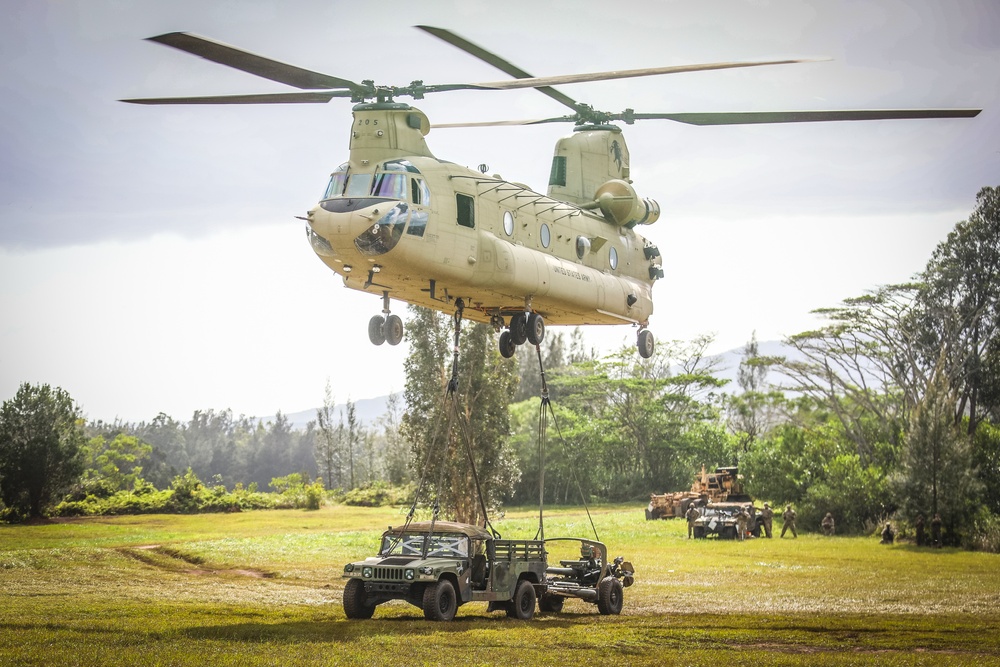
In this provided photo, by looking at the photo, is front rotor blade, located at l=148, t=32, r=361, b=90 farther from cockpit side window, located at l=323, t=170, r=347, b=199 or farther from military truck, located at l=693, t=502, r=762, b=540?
military truck, located at l=693, t=502, r=762, b=540

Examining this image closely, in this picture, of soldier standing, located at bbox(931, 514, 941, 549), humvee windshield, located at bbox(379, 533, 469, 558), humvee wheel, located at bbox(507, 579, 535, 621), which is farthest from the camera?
soldier standing, located at bbox(931, 514, 941, 549)

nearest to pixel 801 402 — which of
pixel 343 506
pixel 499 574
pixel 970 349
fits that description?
pixel 970 349

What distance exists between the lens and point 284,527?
3384cm

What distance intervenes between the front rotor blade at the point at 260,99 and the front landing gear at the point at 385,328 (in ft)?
9.21

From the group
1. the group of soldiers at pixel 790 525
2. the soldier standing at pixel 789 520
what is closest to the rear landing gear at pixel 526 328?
the group of soldiers at pixel 790 525

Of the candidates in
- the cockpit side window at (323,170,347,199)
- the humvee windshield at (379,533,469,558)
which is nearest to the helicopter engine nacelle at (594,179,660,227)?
the cockpit side window at (323,170,347,199)

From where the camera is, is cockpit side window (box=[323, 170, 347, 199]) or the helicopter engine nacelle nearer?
cockpit side window (box=[323, 170, 347, 199])

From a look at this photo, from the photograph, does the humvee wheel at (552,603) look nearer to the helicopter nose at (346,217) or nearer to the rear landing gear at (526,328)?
the rear landing gear at (526,328)

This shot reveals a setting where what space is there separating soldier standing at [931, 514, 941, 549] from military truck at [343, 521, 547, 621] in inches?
723

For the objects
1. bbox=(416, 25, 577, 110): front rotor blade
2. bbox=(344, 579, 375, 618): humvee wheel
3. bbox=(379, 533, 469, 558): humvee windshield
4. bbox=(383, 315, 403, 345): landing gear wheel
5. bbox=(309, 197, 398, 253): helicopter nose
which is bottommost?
bbox=(344, 579, 375, 618): humvee wheel

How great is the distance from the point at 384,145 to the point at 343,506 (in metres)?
31.8

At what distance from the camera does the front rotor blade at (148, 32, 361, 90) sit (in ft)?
37.8

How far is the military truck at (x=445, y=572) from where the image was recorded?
43.9ft

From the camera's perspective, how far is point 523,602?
15062 mm
